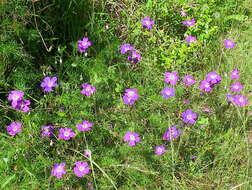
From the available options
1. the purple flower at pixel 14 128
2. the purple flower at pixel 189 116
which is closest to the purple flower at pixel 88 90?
the purple flower at pixel 14 128

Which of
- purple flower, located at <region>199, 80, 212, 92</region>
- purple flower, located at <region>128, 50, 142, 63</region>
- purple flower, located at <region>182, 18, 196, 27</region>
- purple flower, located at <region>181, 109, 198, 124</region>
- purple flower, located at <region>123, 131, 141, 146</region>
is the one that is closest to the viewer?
purple flower, located at <region>123, 131, 141, 146</region>

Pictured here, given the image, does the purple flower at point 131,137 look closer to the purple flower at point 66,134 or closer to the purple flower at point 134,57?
the purple flower at point 66,134

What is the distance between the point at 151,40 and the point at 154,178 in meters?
1.32

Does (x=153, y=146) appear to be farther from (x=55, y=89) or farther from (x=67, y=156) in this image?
(x=55, y=89)

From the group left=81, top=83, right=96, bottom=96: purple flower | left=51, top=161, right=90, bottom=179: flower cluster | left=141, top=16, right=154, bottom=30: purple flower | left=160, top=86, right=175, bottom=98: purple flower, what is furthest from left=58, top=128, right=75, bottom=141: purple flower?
left=141, top=16, right=154, bottom=30: purple flower

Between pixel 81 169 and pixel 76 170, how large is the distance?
0.09 ft

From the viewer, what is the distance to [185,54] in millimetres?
2992

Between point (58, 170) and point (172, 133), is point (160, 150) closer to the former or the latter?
point (172, 133)

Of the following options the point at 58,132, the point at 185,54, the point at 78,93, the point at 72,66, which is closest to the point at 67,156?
the point at 58,132

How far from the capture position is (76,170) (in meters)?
1.93

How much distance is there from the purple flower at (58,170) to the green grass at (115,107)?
0.09 meters

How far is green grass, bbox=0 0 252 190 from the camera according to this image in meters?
2.06

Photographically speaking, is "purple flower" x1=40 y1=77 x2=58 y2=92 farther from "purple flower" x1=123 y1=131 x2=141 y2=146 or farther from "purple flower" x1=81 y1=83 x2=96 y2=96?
"purple flower" x1=123 y1=131 x2=141 y2=146

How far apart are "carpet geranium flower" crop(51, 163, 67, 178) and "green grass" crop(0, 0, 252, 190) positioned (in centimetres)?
9
